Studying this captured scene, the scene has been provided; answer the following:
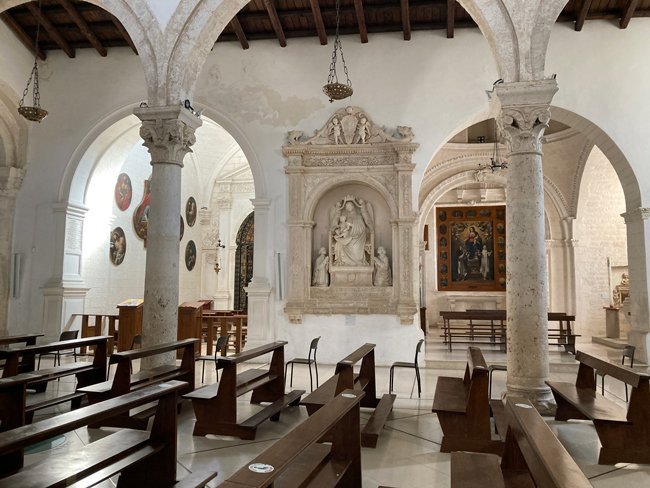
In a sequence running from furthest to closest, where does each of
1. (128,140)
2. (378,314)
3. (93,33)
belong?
(128,140) < (93,33) < (378,314)

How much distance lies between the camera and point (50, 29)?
986 centimetres

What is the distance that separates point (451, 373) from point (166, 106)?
621 cm

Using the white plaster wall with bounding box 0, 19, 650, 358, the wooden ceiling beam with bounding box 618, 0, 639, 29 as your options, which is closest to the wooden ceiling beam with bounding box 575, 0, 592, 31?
the white plaster wall with bounding box 0, 19, 650, 358

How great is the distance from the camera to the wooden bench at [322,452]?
2.28 m

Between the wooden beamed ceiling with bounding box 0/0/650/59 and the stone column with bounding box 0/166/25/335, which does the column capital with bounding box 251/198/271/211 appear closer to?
the wooden beamed ceiling with bounding box 0/0/650/59

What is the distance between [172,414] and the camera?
342cm

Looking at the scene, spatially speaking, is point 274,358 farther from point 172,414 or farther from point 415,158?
point 415,158

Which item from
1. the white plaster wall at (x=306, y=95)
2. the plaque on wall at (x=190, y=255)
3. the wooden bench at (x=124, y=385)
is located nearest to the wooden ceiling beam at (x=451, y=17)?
the white plaster wall at (x=306, y=95)

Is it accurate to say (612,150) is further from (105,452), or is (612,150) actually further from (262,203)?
(105,452)

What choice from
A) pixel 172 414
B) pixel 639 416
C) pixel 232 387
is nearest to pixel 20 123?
pixel 232 387

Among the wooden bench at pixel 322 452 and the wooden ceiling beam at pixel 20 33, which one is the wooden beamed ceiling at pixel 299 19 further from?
the wooden bench at pixel 322 452

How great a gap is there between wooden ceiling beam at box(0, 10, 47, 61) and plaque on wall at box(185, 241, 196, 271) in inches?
267

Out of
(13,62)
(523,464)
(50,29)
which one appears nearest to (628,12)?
(523,464)

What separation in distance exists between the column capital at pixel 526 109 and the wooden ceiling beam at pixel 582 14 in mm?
3910
